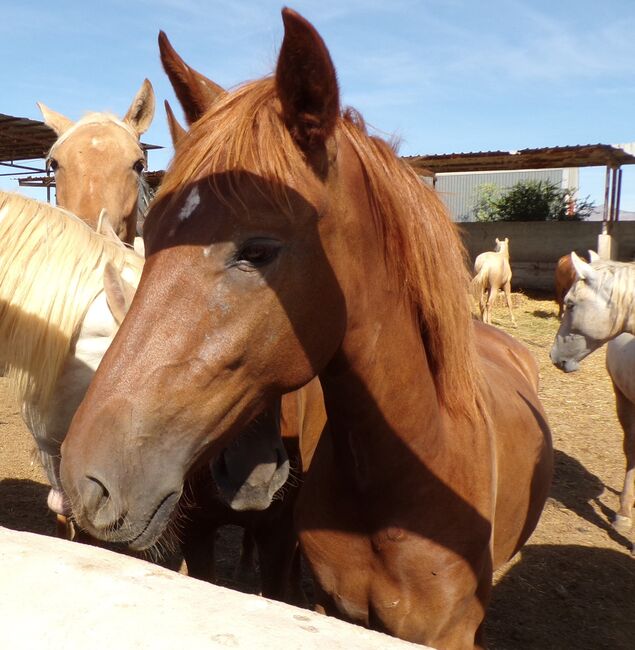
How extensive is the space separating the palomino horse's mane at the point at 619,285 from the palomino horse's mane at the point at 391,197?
3140mm

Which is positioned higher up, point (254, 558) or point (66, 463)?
point (66, 463)

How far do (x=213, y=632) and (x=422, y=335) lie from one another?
114 centimetres

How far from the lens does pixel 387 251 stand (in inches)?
65.0

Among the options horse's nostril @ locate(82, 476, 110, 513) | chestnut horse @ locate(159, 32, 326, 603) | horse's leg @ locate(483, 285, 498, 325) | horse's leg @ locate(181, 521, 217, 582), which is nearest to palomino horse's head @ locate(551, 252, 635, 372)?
chestnut horse @ locate(159, 32, 326, 603)

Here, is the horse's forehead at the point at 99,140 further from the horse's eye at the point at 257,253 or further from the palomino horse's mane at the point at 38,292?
the horse's eye at the point at 257,253

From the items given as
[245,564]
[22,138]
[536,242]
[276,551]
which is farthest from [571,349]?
[536,242]

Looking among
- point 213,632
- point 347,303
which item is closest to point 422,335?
point 347,303

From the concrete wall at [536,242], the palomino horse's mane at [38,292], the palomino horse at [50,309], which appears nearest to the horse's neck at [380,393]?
the palomino horse at [50,309]

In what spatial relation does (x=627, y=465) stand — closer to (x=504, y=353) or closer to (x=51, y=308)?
(x=504, y=353)

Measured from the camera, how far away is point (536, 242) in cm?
1703

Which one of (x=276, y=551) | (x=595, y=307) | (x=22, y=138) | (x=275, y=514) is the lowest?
(x=276, y=551)

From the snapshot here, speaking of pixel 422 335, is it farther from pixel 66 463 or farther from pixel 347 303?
pixel 66 463

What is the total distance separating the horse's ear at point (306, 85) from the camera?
1280 millimetres

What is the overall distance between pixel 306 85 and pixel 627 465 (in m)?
4.92
